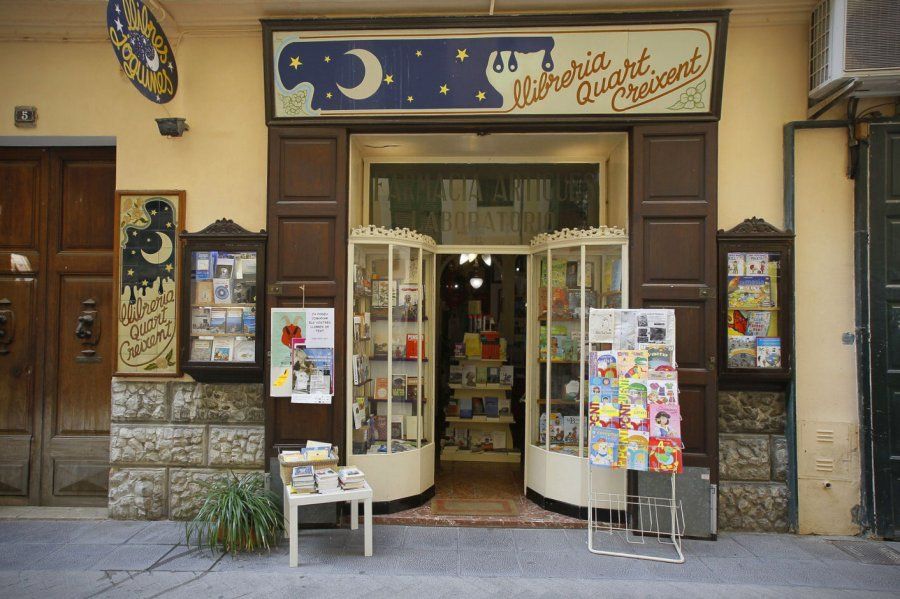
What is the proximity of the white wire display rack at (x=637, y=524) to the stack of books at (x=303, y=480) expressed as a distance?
7.99 ft

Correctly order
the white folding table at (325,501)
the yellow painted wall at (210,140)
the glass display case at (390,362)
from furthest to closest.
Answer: the yellow painted wall at (210,140), the glass display case at (390,362), the white folding table at (325,501)

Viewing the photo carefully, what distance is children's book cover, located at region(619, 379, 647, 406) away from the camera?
4.57 m

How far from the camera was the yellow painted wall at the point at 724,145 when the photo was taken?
16.9ft

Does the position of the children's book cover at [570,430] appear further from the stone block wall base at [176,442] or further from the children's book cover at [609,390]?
the stone block wall base at [176,442]

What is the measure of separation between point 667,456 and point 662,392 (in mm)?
533

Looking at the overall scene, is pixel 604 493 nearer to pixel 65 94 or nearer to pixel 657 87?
pixel 657 87

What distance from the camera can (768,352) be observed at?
5012 mm

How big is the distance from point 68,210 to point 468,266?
16.6 ft

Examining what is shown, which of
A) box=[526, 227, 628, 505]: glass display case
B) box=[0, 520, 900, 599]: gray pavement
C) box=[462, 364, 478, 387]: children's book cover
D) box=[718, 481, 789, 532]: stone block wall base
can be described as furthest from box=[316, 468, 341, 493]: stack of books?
box=[718, 481, 789, 532]: stone block wall base

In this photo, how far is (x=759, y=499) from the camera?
5109 millimetres

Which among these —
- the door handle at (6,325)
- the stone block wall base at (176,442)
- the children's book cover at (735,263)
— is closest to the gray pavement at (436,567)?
the stone block wall base at (176,442)

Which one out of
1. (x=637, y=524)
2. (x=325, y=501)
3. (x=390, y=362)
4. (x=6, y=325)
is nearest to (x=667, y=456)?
(x=637, y=524)

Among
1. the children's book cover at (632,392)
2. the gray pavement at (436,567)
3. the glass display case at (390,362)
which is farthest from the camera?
the glass display case at (390,362)

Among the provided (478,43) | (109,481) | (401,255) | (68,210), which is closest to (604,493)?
(401,255)
